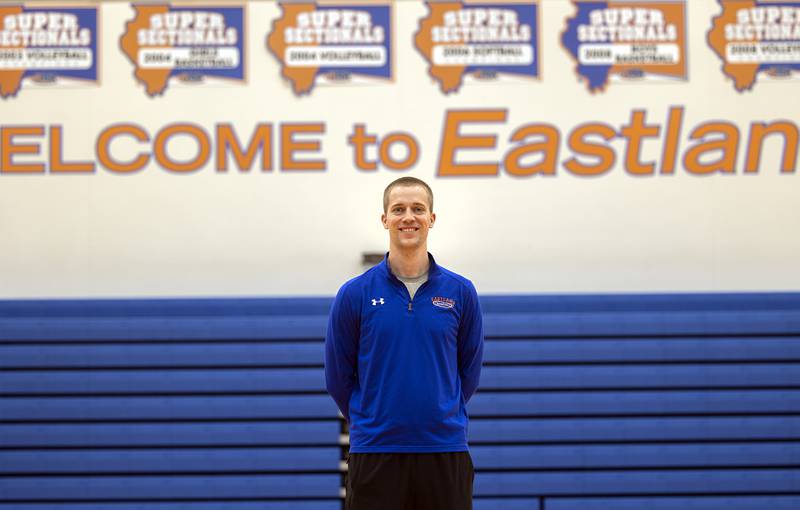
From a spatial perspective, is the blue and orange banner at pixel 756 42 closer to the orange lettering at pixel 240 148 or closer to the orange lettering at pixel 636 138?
the orange lettering at pixel 636 138

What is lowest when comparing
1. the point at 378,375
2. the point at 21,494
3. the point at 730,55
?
the point at 21,494

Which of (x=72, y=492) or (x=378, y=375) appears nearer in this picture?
(x=378, y=375)

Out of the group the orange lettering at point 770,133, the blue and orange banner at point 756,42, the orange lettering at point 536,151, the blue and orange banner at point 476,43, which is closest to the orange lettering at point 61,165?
the blue and orange banner at point 476,43

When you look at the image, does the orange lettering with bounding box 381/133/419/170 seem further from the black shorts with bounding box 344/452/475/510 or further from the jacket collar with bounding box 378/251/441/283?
the black shorts with bounding box 344/452/475/510

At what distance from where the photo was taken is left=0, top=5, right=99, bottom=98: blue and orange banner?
557 cm

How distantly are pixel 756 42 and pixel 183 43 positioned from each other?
147 inches

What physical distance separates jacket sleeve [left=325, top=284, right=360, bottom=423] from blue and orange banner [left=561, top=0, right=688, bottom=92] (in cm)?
359

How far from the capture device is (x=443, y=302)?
98.5 inches

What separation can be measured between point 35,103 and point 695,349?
4.50 m

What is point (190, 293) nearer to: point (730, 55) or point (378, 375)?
point (378, 375)

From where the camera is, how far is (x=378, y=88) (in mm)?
5570

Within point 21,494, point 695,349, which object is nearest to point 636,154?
point 695,349

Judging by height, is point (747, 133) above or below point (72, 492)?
above

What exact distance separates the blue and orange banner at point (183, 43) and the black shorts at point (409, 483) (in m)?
3.75
